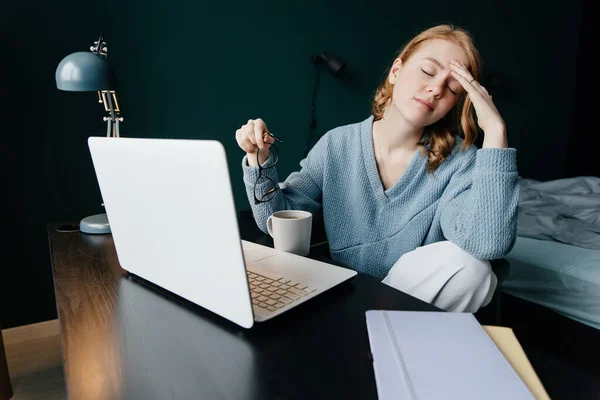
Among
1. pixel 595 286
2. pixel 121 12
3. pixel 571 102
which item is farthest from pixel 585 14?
pixel 121 12

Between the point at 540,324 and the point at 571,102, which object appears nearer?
the point at 540,324

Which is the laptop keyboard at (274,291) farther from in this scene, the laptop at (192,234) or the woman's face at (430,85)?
the woman's face at (430,85)

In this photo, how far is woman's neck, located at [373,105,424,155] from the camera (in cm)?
115

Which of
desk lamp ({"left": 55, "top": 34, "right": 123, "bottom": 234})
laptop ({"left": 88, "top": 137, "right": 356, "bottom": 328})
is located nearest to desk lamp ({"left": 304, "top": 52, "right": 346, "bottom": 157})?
desk lamp ({"left": 55, "top": 34, "right": 123, "bottom": 234})

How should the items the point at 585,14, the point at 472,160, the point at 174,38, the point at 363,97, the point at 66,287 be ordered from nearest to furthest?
the point at 66,287 → the point at 472,160 → the point at 174,38 → the point at 363,97 → the point at 585,14

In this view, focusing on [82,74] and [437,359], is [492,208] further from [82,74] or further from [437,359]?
[82,74]

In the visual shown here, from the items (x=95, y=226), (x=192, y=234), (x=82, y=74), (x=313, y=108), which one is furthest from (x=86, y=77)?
(x=313, y=108)

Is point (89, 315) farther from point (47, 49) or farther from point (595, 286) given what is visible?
point (47, 49)

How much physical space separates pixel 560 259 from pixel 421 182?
654mm

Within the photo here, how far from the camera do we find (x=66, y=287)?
29.7 inches

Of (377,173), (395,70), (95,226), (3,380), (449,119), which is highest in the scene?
(395,70)

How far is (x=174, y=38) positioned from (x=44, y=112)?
628mm

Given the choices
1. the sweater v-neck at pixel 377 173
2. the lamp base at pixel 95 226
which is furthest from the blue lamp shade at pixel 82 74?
the sweater v-neck at pixel 377 173

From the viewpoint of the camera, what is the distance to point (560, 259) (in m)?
1.41
